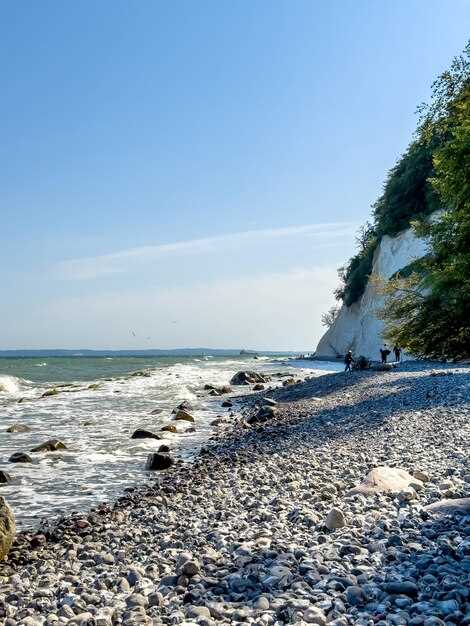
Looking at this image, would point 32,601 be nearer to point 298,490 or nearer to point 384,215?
point 298,490

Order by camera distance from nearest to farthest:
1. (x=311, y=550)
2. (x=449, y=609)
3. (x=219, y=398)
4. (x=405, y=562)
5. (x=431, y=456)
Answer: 1. (x=449, y=609)
2. (x=405, y=562)
3. (x=311, y=550)
4. (x=431, y=456)
5. (x=219, y=398)

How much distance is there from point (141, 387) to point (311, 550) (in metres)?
32.6

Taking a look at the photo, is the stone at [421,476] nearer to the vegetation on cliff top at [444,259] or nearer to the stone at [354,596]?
the stone at [354,596]

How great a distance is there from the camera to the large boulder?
21.6 feet

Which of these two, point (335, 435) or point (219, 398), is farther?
point (219, 398)

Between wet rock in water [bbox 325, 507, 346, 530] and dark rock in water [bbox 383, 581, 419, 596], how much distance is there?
160cm

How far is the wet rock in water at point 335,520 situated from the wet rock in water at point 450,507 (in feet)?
3.07

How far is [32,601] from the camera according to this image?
4.91m

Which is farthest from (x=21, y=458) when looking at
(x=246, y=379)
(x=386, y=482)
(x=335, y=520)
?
(x=246, y=379)

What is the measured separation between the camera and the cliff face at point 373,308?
154ft

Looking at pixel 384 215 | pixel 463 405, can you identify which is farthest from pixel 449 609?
pixel 384 215

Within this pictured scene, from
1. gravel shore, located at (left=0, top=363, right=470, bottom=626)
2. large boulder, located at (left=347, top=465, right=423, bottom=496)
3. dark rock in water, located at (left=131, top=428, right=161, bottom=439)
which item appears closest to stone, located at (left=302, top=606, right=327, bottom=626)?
gravel shore, located at (left=0, top=363, right=470, bottom=626)

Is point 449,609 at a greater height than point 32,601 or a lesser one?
greater

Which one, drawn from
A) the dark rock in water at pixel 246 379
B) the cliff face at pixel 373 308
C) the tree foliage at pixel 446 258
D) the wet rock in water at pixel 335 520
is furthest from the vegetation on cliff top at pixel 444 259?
the wet rock in water at pixel 335 520
